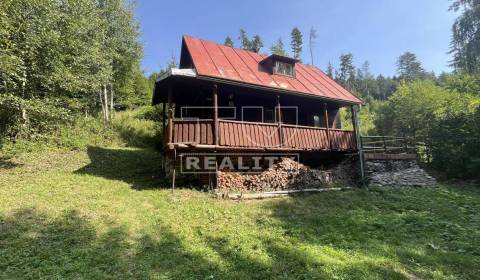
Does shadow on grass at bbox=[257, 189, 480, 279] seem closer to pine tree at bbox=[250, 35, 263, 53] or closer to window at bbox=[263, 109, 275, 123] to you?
window at bbox=[263, 109, 275, 123]

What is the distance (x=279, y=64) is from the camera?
1689 cm

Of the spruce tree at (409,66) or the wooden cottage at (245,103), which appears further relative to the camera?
the spruce tree at (409,66)

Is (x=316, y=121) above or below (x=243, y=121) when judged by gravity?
above

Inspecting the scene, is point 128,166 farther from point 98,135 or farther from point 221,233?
point 221,233

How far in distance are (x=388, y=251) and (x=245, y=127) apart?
281 inches

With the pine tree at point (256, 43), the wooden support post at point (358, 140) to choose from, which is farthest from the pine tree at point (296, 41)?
the wooden support post at point (358, 140)

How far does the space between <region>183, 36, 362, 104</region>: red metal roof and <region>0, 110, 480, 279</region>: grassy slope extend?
16.9ft

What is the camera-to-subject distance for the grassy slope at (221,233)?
20.9 feet

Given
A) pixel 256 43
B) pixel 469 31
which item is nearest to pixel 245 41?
pixel 256 43

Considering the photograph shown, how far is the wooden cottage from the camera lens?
1214cm

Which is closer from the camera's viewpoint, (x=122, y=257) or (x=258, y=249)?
(x=122, y=257)

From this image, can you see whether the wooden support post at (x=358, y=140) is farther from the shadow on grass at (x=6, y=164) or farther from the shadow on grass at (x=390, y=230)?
the shadow on grass at (x=6, y=164)

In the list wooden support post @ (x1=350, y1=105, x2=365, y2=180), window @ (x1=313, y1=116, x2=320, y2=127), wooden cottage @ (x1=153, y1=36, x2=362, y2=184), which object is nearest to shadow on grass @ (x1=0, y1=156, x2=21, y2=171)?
wooden cottage @ (x1=153, y1=36, x2=362, y2=184)

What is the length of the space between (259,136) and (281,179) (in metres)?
1.97
